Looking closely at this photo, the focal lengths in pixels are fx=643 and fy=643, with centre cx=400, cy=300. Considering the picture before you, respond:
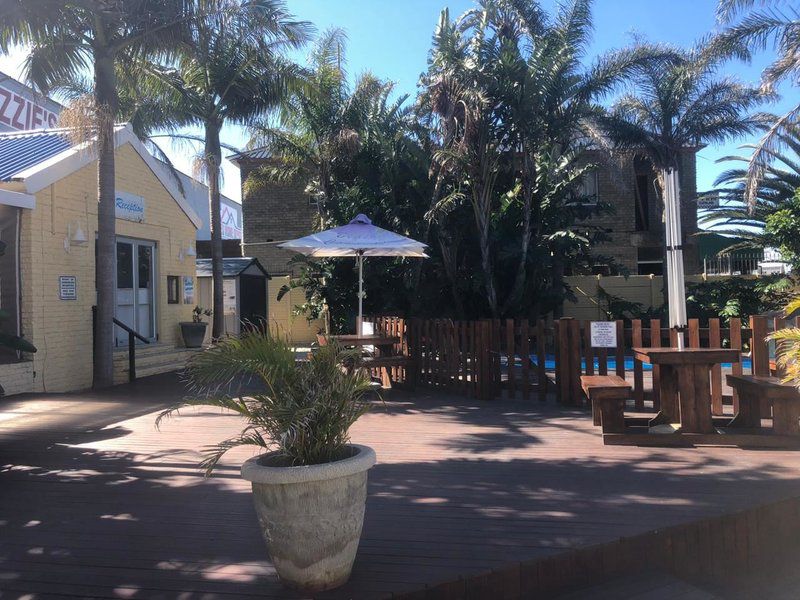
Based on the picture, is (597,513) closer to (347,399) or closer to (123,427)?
(347,399)

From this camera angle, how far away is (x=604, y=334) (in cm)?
761

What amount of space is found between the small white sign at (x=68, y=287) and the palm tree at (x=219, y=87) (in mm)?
4117

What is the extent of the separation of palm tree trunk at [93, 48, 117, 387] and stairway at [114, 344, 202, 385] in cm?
97

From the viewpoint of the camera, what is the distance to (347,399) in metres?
3.43

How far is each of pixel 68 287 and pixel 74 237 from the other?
85 centimetres

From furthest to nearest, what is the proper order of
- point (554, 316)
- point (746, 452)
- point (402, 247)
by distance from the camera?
point (554, 316), point (402, 247), point (746, 452)

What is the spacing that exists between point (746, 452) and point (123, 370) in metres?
9.99

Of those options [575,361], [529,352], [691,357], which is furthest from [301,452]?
[529,352]

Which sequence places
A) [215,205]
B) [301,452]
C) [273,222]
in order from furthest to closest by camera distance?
[273,222] → [215,205] → [301,452]

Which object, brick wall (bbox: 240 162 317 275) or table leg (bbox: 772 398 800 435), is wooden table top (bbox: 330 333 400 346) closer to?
table leg (bbox: 772 398 800 435)

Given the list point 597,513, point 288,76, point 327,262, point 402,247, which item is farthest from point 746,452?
point 288,76

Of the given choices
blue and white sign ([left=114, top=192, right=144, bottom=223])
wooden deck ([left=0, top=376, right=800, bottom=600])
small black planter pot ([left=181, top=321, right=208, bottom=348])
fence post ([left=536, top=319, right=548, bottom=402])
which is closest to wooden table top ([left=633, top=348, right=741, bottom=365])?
wooden deck ([left=0, top=376, right=800, bottom=600])

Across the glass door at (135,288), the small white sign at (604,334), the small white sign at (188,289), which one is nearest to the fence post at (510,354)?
the small white sign at (604,334)

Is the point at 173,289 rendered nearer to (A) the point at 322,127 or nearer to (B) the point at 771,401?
(A) the point at 322,127
